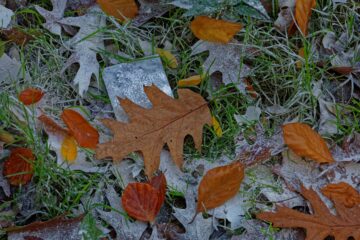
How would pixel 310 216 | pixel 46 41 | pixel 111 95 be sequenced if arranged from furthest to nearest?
pixel 46 41 < pixel 111 95 < pixel 310 216

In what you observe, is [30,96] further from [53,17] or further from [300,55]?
[300,55]

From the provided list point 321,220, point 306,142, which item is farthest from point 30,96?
point 321,220

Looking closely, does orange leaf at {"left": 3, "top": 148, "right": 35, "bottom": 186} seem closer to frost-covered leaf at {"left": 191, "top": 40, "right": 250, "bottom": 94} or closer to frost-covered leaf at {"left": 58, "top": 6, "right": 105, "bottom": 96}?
frost-covered leaf at {"left": 58, "top": 6, "right": 105, "bottom": 96}

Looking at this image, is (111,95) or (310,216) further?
(111,95)

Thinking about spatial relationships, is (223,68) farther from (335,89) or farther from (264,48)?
(335,89)

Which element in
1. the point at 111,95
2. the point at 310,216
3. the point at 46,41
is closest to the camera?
the point at 310,216

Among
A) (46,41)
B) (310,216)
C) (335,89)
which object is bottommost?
(310,216)

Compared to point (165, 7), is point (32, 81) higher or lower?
lower

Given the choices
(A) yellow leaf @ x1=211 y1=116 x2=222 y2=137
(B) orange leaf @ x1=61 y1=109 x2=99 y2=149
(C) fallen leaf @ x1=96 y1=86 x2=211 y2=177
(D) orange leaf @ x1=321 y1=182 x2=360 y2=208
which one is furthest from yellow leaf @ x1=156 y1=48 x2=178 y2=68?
(D) orange leaf @ x1=321 y1=182 x2=360 y2=208

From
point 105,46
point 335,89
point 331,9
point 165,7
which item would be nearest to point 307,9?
point 331,9
